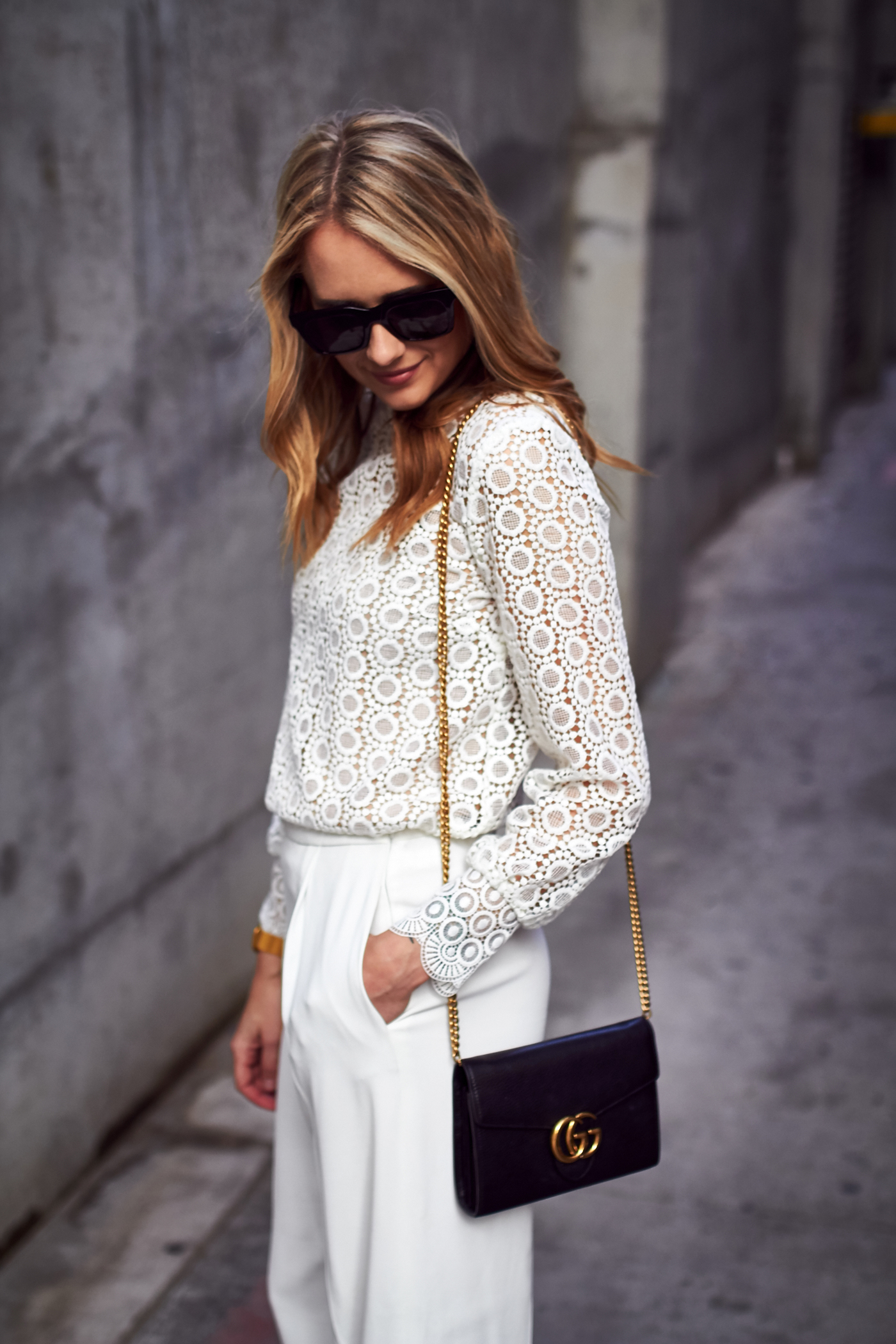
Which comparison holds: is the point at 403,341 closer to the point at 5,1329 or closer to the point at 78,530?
the point at 78,530

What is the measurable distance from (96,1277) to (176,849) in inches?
37.1

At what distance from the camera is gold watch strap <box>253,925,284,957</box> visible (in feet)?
5.71

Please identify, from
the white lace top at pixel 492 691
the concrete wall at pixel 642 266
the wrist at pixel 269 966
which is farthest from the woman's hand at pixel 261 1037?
the concrete wall at pixel 642 266

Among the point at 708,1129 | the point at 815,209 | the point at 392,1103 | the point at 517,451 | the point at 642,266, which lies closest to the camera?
the point at 517,451

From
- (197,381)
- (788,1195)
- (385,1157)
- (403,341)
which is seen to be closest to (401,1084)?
(385,1157)

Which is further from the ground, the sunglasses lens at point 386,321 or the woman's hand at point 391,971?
the sunglasses lens at point 386,321

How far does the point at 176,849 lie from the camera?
3109mm

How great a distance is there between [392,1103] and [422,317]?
841mm

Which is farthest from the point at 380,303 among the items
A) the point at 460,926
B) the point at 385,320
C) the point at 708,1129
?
the point at 708,1129

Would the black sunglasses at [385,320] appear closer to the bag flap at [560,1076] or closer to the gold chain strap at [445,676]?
the gold chain strap at [445,676]

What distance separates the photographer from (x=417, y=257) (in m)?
1.34

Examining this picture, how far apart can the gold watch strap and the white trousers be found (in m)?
0.20

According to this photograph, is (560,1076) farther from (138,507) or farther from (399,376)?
(138,507)

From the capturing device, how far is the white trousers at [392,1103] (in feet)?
4.69
